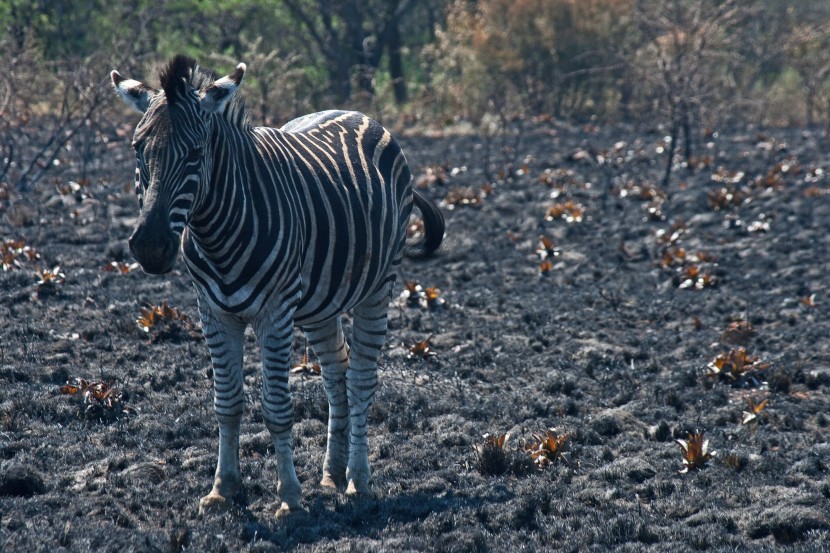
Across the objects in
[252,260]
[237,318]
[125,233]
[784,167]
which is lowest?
[784,167]

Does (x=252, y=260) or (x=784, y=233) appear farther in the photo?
(x=784, y=233)

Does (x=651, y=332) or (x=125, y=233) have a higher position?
(x=125, y=233)

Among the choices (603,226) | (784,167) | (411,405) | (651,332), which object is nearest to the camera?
(411,405)

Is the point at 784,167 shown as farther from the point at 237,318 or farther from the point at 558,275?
the point at 237,318

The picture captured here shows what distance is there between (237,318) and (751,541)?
2932mm

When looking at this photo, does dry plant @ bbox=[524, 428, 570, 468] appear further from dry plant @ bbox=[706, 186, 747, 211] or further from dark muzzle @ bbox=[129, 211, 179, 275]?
dry plant @ bbox=[706, 186, 747, 211]

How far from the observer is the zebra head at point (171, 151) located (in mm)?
4598

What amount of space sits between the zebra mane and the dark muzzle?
2.12 feet

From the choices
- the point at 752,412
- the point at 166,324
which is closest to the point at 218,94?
the point at 166,324

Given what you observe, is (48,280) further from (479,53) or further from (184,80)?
(479,53)

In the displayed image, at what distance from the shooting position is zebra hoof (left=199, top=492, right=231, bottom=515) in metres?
5.48

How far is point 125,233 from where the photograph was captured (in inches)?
499

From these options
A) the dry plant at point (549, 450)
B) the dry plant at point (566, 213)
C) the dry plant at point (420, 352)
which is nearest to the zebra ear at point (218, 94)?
→ the dry plant at point (549, 450)

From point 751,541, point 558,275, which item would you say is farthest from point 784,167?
point 751,541
